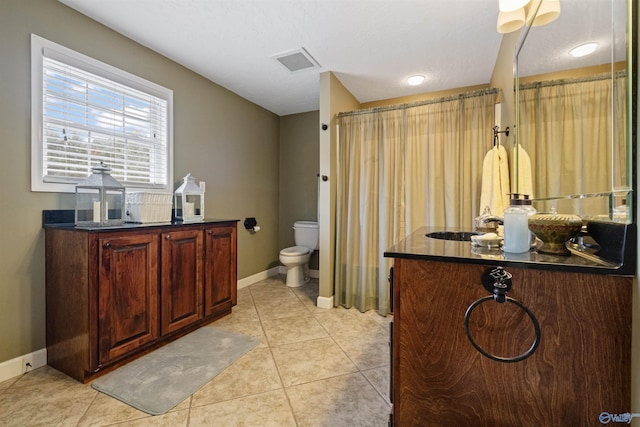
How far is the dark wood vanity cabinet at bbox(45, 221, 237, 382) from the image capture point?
5.16ft

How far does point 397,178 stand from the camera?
8.64 feet

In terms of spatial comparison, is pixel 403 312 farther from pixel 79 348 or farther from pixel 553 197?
pixel 79 348

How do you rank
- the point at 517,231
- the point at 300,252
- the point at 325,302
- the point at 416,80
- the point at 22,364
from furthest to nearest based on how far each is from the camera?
the point at 300,252, the point at 416,80, the point at 325,302, the point at 22,364, the point at 517,231

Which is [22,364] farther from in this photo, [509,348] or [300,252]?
[509,348]

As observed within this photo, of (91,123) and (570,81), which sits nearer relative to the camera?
(570,81)

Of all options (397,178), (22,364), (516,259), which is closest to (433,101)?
(397,178)

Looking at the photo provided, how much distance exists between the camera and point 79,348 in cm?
159

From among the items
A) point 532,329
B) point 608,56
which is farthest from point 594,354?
point 608,56

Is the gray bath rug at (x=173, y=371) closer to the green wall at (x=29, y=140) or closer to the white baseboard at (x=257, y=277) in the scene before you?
the green wall at (x=29, y=140)

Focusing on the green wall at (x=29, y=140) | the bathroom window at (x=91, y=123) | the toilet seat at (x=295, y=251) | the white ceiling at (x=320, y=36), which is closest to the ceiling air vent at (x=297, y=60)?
the white ceiling at (x=320, y=36)

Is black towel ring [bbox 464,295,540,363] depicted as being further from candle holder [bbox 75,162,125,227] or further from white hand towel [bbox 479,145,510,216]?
candle holder [bbox 75,162,125,227]

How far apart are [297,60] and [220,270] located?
2.05 metres

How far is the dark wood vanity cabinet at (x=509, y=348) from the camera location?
0.71 meters

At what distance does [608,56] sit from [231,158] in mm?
3157
